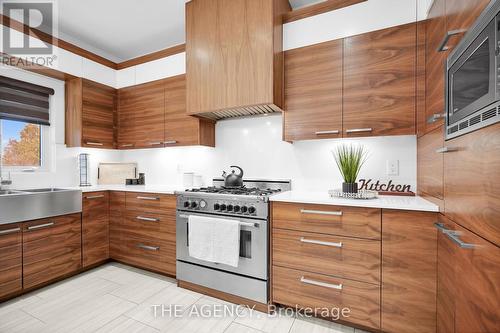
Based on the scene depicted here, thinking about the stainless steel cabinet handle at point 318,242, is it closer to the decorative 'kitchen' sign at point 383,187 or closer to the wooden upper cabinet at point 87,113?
the decorative 'kitchen' sign at point 383,187

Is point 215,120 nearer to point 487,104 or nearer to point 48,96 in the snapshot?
point 48,96

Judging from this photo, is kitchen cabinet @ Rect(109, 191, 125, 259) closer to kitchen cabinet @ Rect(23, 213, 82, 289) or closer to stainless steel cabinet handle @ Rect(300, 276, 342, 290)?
kitchen cabinet @ Rect(23, 213, 82, 289)

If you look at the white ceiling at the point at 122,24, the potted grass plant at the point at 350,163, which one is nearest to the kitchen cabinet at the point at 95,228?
the white ceiling at the point at 122,24

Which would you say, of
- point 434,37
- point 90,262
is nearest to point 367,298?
point 434,37

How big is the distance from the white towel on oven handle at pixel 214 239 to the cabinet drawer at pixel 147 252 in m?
0.38

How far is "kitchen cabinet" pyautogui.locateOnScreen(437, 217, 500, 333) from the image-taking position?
0.77 meters

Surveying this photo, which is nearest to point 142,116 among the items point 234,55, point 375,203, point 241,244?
point 234,55

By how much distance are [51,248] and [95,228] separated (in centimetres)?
43

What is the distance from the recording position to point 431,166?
1.48 meters

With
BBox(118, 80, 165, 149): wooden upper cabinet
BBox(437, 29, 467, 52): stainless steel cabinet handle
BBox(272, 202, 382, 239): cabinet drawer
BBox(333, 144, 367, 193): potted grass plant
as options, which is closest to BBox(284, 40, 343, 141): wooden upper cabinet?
BBox(333, 144, 367, 193): potted grass plant

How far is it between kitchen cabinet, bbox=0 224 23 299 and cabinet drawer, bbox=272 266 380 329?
7.02 feet

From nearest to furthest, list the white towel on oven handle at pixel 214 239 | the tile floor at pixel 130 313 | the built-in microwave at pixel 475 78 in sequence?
the built-in microwave at pixel 475 78 < the tile floor at pixel 130 313 < the white towel on oven handle at pixel 214 239

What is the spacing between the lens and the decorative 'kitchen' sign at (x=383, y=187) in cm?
188

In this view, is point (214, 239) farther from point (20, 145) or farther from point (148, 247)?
point (20, 145)
